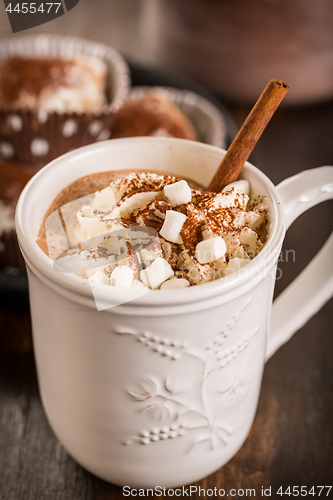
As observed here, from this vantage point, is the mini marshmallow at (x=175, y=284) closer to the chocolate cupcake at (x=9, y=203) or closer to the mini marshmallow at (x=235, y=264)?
the mini marshmallow at (x=235, y=264)

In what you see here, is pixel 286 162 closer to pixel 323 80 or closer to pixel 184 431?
pixel 323 80

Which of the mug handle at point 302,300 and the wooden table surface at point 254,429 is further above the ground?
the mug handle at point 302,300

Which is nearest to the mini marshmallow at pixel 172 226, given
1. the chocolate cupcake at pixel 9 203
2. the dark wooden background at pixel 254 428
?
the dark wooden background at pixel 254 428

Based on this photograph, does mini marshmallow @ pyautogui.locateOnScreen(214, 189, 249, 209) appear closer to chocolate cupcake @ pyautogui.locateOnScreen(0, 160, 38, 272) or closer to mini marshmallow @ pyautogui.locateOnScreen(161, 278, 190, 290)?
mini marshmallow @ pyautogui.locateOnScreen(161, 278, 190, 290)

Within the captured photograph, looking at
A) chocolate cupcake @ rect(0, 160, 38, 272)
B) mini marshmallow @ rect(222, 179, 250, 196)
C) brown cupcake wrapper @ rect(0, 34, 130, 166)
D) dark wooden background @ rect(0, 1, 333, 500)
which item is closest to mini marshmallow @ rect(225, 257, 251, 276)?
mini marshmallow @ rect(222, 179, 250, 196)

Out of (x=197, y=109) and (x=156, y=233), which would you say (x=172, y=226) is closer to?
(x=156, y=233)

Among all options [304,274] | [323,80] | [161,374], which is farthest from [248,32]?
[161,374]

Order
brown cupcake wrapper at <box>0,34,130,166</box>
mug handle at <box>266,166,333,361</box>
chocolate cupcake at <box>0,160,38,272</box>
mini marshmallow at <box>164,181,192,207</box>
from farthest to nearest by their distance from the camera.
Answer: brown cupcake wrapper at <box>0,34,130,166</box> < chocolate cupcake at <box>0,160,38,272</box> < mug handle at <box>266,166,333,361</box> < mini marshmallow at <box>164,181,192,207</box>
